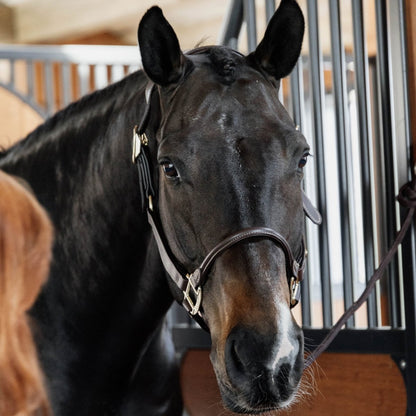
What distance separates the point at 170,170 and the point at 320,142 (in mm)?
532

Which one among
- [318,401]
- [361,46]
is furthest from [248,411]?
[361,46]

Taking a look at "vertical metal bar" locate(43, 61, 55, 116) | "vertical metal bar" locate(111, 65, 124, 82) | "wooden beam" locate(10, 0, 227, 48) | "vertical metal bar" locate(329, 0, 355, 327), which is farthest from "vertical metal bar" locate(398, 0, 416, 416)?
"wooden beam" locate(10, 0, 227, 48)

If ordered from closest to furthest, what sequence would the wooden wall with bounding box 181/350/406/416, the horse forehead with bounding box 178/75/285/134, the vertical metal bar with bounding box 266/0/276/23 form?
the horse forehead with bounding box 178/75/285/134, the wooden wall with bounding box 181/350/406/416, the vertical metal bar with bounding box 266/0/276/23

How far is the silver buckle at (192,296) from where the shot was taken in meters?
1.06

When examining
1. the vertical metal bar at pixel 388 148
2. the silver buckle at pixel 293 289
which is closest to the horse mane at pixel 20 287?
the silver buckle at pixel 293 289

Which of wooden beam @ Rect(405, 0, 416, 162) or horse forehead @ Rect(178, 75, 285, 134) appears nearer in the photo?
horse forehead @ Rect(178, 75, 285, 134)

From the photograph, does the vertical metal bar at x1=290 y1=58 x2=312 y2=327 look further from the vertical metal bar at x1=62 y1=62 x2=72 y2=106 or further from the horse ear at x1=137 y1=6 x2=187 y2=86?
the vertical metal bar at x1=62 y1=62 x2=72 y2=106

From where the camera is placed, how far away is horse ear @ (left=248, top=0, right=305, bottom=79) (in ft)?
3.81

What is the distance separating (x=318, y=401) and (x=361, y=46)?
740mm

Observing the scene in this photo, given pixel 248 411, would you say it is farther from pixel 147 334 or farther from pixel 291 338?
pixel 147 334

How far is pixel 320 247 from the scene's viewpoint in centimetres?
150

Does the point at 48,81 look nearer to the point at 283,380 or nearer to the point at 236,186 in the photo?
the point at 236,186

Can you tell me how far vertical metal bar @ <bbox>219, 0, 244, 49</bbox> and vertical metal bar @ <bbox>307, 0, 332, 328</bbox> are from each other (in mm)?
267

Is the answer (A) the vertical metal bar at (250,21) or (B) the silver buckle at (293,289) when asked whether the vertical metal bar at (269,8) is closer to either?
(A) the vertical metal bar at (250,21)
